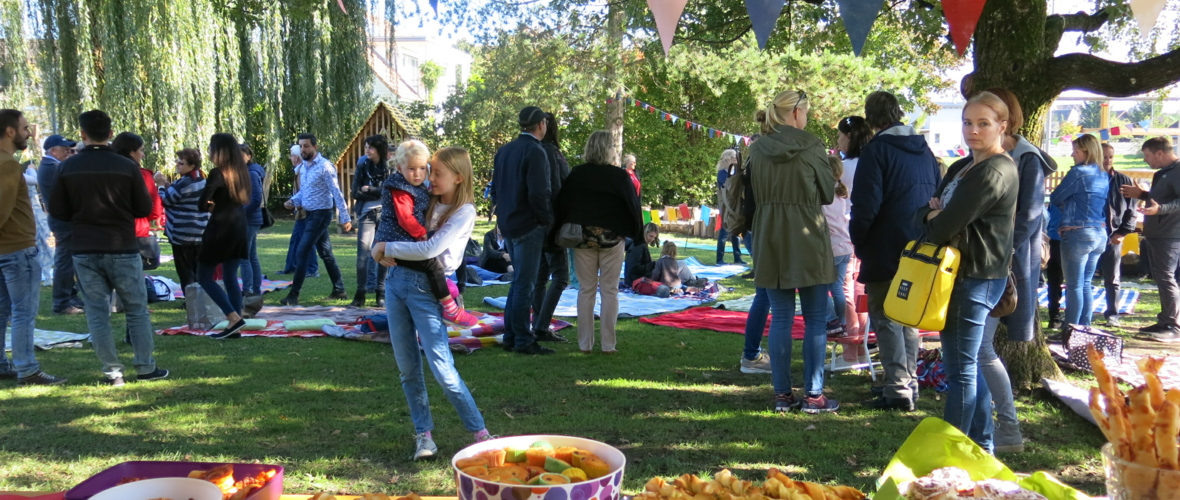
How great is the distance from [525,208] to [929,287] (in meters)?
3.45

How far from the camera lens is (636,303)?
9414mm

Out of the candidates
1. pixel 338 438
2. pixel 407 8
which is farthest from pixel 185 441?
pixel 407 8

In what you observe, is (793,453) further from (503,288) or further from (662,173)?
(662,173)

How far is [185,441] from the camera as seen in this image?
13.9 ft

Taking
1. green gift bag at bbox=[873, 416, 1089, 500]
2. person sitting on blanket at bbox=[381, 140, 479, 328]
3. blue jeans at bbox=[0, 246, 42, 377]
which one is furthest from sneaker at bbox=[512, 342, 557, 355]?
green gift bag at bbox=[873, 416, 1089, 500]

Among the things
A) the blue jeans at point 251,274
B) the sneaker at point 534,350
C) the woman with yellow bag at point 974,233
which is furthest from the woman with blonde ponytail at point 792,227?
the blue jeans at point 251,274

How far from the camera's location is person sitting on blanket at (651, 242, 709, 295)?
33.4ft

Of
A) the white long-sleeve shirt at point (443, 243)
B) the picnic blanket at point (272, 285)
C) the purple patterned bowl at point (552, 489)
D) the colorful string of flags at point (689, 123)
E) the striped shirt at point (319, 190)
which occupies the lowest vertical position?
the picnic blanket at point (272, 285)

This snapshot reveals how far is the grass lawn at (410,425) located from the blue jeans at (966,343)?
0.46 m

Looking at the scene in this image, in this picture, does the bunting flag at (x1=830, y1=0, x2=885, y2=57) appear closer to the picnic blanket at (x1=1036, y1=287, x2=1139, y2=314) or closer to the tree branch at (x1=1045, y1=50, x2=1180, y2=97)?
Answer: the tree branch at (x1=1045, y1=50, x2=1180, y2=97)

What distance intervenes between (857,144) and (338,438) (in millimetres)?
3457

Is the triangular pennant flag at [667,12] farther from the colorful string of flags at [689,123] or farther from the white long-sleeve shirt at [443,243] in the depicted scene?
the colorful string of flags at [689,123]

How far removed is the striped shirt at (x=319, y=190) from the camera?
346 inches

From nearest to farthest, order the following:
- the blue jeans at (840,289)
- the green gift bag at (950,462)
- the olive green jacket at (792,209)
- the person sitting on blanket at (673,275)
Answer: the green gift bag at (950,462) → the olive green jacket at (792,209) → the blue jeans at (840,289) → the person sitting on blanket at (673,275)
